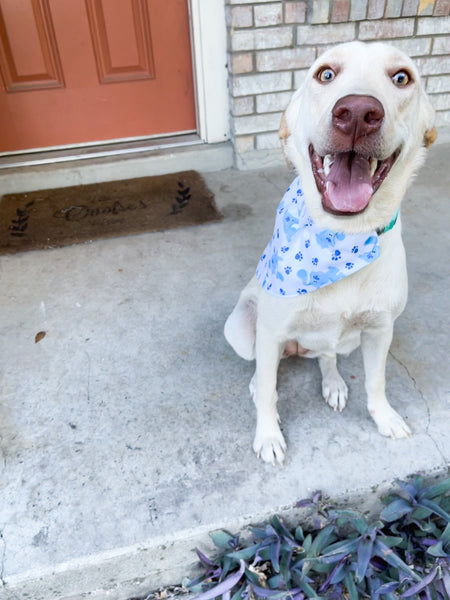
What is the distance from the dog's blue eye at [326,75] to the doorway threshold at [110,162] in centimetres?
247

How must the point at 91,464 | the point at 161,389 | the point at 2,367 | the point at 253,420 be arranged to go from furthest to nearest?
the point at 2,367 < the point at 161,389 < the point at 253,420 < the point at 91,464

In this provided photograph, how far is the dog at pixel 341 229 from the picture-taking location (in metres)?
1.13

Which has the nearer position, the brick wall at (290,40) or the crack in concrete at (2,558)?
the crack in concrete at (2,558)

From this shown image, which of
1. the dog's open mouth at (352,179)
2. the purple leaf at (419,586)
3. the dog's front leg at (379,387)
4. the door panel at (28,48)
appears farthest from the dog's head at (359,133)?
the door panel at (28,48)

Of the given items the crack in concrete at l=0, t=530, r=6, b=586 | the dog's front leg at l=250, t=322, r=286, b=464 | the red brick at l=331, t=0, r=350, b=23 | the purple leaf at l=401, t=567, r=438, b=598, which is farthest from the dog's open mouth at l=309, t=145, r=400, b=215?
the red brick at l=331, t=0, r=350, b=23

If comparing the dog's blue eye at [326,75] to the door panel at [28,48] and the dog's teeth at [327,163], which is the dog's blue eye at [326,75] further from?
Result: the door panel at [28,48]

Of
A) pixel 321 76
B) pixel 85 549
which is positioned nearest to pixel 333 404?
pixel 85 549

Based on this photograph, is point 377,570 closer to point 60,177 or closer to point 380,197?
point 380,197

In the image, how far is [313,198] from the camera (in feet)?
4.33

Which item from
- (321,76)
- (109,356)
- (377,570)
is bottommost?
(377,570)

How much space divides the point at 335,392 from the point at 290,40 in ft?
8.54

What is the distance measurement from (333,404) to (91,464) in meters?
0.88

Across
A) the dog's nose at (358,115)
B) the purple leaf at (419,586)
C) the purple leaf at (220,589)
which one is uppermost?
the dog's nose at (358,115)

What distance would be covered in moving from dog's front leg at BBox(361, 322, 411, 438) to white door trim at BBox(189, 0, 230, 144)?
8.32ft
